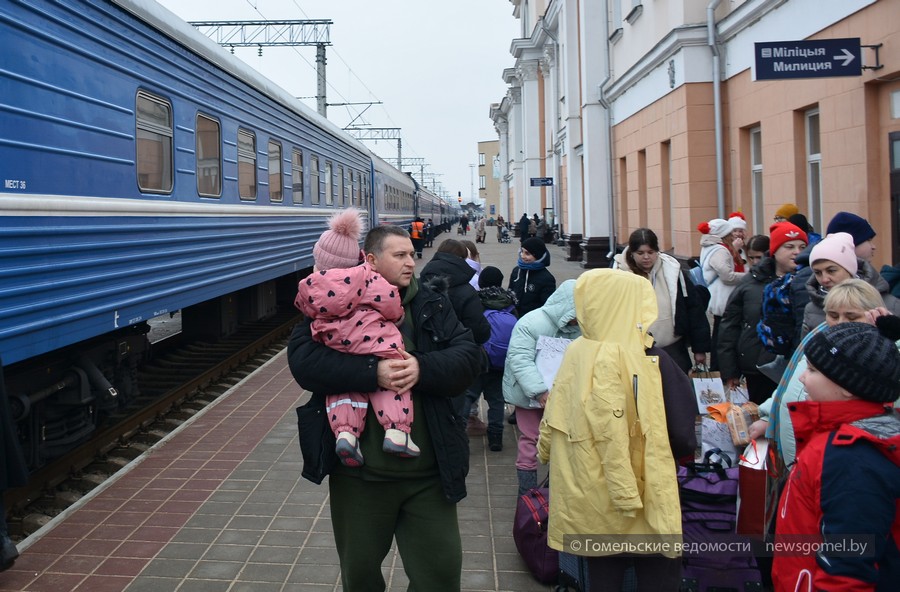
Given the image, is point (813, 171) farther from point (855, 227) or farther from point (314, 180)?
point (314, 180)

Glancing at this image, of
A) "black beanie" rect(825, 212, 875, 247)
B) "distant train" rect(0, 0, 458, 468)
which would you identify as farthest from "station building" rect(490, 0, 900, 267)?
"distant train" rect(0, 0, 458, 468)

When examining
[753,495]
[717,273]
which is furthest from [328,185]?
[753,495]

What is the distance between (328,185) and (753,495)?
38.5ft

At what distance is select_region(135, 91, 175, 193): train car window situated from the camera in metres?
6.61

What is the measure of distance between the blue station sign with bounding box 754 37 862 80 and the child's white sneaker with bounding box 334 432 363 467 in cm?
629

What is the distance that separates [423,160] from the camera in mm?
78812

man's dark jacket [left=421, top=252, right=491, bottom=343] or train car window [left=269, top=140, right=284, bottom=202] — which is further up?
train car window [left=269, top=140, right=284, bottom=202]

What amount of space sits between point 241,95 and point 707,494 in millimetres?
7085

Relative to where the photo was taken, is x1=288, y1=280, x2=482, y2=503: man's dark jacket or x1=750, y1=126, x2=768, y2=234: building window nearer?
x1=288, y1=280, x2=482, y2=503: man's dark jacket

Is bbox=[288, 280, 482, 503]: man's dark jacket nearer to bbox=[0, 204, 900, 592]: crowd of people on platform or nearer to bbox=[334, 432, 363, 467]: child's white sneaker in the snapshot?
bbox=[0, 204, 900, 592]: crowd of people on platform

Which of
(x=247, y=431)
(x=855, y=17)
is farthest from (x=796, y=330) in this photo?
(x=855, y=17)

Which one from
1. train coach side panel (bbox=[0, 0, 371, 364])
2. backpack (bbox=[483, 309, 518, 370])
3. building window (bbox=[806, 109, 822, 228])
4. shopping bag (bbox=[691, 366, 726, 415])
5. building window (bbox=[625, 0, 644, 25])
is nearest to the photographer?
train coach side panel (bbox=[0, 0, 371, 364])

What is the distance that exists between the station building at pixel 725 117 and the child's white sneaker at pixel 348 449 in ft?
20.7

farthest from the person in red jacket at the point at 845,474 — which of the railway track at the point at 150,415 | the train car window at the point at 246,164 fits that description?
the train car window at the point at 246,164
